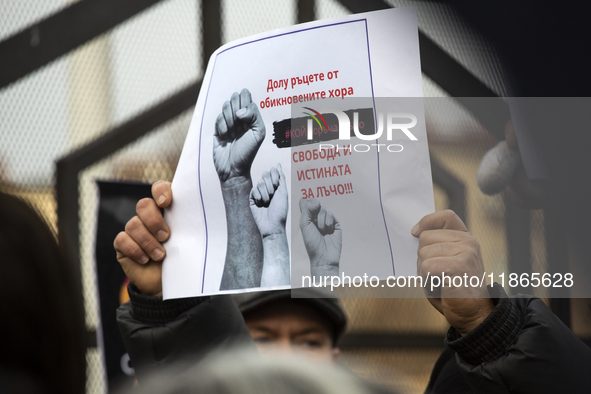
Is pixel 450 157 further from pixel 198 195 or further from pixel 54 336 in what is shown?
pixel 54 336

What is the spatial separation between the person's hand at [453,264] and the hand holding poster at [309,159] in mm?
16

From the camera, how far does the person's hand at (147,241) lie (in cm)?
56

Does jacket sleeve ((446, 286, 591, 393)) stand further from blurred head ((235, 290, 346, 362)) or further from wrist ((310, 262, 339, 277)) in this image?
blurred head ((235, 290, 346, 362))

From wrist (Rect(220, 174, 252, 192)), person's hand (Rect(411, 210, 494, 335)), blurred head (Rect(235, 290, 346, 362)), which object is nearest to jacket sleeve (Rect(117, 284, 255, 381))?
blurred head (Rect(235, 290, 346, 362))

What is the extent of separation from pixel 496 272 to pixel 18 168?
3.04 feet

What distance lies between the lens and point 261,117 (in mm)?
495

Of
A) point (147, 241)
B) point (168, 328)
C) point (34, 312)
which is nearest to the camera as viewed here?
point (34, 312)

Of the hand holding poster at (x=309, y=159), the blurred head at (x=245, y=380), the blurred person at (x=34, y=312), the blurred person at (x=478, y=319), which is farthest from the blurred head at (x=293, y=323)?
the blurred person at (x=34, y=312)

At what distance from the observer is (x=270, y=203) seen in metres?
0.49

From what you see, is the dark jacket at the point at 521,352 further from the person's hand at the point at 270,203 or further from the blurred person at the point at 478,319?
the person's hand at the point at 270,203

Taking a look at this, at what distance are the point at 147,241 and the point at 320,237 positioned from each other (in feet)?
0.83

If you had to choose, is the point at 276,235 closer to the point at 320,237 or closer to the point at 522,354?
the point at 320,237

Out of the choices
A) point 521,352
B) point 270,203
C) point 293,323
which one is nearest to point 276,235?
point 270,203

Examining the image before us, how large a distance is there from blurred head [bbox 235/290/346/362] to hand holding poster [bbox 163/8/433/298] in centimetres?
38
